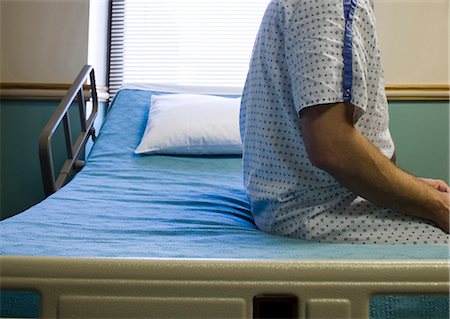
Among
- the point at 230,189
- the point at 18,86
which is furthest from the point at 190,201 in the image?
the point at 18,86

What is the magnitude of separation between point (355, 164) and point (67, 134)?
159 cm

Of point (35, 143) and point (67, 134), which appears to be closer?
point (67, 134)

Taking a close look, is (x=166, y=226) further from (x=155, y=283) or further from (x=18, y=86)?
(x=18, y=86)

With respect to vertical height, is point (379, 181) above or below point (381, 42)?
below

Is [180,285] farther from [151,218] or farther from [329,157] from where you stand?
[151,218]

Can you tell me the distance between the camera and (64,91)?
294cm

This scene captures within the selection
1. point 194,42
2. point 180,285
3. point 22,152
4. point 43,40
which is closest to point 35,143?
point 22,152

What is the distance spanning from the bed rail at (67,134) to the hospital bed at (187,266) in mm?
224

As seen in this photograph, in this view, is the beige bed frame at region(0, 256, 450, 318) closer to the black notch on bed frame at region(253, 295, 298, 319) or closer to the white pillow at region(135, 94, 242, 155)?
the black notch on bed frame at region(253, 295, 298, 319)

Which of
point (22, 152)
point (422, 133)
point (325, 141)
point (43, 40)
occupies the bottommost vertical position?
point (22, 152)

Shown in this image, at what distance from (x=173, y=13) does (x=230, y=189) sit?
5.31 feet

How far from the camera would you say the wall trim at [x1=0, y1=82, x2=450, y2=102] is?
115 inches

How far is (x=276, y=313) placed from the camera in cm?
69

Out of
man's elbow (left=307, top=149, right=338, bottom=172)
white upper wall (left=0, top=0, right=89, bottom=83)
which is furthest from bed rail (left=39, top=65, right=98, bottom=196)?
man's elbow (left=307, top=149, right=338, bottom=172)
